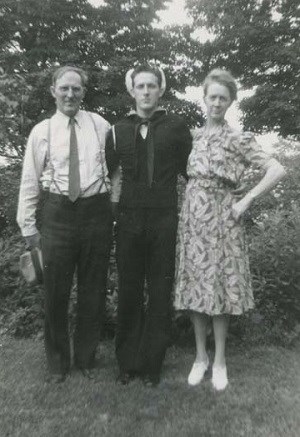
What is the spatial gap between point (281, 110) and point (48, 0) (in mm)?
8493

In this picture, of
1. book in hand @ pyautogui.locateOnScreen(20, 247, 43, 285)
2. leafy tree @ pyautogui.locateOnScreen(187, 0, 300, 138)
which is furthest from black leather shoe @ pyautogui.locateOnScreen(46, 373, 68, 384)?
leafy tree @ pyautogui.locateOnScreen(187, 0, 300, 138)

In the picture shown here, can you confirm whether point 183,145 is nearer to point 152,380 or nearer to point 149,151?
point 149,151

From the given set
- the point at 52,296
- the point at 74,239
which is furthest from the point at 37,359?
the point at 74,239

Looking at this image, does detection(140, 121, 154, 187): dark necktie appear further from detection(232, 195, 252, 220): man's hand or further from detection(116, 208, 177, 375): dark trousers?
detection(232, 195, 252, 220): man's hand

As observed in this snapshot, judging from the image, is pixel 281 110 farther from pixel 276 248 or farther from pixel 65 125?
pixel 65 125

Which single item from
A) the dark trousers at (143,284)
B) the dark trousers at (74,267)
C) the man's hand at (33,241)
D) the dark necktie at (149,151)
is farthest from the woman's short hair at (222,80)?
the man's hand at (33,241)

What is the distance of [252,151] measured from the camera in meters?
3.82

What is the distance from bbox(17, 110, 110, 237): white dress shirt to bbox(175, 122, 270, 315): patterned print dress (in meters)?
0.68

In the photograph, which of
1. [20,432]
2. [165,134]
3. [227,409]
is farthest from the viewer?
[165,134]

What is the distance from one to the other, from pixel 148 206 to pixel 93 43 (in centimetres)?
1417

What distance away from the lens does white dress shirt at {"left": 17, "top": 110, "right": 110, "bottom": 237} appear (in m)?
3.85

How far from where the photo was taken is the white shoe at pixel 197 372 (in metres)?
4.03

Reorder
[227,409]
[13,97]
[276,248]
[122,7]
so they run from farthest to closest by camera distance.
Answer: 1. [122,7]
2. [13,97]
3. [276,248]
4. [227,409]

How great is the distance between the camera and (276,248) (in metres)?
5.29
